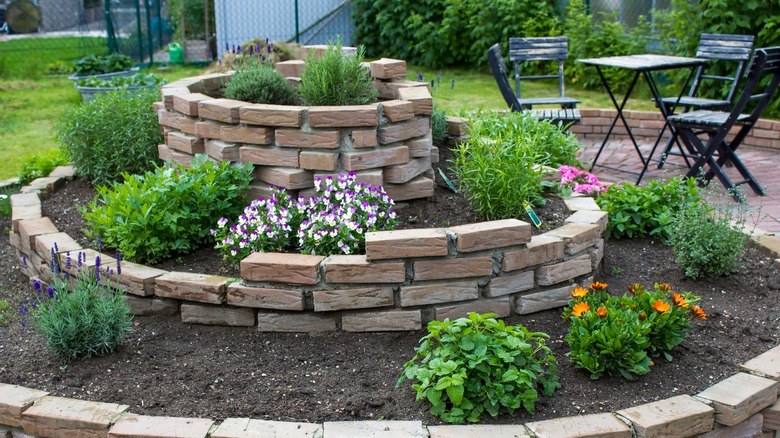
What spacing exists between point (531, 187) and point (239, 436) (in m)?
2.11

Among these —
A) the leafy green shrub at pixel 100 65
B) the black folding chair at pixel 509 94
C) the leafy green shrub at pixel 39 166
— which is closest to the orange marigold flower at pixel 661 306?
the black folding chair at pixel 509 94

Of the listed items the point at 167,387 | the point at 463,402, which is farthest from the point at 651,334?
the point at 167,387

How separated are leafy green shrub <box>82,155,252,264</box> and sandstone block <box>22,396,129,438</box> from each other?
1094mm

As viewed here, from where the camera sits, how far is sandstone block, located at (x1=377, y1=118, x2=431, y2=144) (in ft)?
14.0

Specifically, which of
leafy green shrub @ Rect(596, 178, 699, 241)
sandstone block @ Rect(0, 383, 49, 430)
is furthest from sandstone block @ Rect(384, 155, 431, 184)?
sandstone block @ Rect(0, 383, 49, 430)

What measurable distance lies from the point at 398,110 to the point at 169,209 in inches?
51.1

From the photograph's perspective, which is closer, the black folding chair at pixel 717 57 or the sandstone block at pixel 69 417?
the sandstone block at pixel 69 417

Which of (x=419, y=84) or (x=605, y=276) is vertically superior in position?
(x=419, y=84)

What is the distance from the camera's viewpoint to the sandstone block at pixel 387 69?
5.00 metres

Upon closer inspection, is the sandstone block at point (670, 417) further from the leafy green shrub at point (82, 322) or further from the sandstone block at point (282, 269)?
the leafy green shrub at point (82, 322)

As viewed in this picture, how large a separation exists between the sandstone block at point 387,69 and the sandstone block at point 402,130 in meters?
0.62

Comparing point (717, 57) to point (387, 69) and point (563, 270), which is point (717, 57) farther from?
point (563, 270)

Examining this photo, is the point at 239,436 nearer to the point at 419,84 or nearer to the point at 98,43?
the point at 419,84

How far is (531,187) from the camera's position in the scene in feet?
14.0
